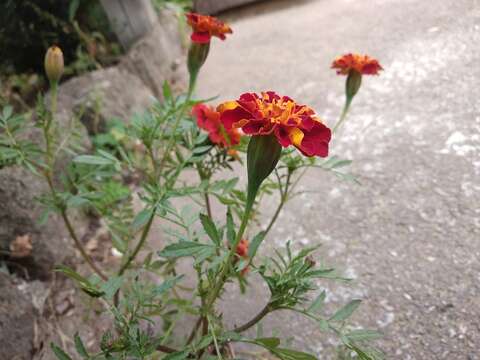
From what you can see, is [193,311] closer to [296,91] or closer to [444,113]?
[444,113]

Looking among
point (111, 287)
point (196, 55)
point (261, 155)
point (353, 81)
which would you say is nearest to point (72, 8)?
point (196, 55)

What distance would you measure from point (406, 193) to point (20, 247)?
1.06 meters

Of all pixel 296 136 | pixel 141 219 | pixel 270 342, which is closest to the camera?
pixel 296 136

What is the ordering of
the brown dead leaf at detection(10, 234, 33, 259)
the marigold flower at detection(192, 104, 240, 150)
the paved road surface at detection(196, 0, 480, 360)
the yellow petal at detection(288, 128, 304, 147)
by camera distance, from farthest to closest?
1. the brown dead leaf at detection(10, 234, 33, 259)
2. the paved road surface at detection(196, 0, 480, 360)
3. the marigold flower at detection(192, 104, 240, 150)
4. the yellow petal at detection(288, 128, 304, 147)

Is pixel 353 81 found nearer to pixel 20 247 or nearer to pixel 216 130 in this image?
pixel 216 130

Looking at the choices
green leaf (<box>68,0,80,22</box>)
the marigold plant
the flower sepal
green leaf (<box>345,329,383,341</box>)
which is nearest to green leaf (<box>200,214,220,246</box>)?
the marigold plant

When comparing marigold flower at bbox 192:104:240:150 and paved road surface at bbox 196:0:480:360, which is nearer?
marigold flower at bbox 192:104:240:150

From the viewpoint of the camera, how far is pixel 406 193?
1.25 m

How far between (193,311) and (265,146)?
0.43 meters

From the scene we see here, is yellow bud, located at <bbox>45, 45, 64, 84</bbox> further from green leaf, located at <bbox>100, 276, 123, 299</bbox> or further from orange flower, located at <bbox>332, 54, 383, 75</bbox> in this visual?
orange flower, located at <bbox>332, 54, 383, 75</bbox>

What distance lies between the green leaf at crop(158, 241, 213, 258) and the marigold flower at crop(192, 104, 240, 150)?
27cm

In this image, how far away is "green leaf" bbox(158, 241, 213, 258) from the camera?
0.61 meters

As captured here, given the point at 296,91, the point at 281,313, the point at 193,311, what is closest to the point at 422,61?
the point at 296,91

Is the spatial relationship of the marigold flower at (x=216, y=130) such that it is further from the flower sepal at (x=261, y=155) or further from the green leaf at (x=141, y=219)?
the flower sepal at (x=261, y=155)
